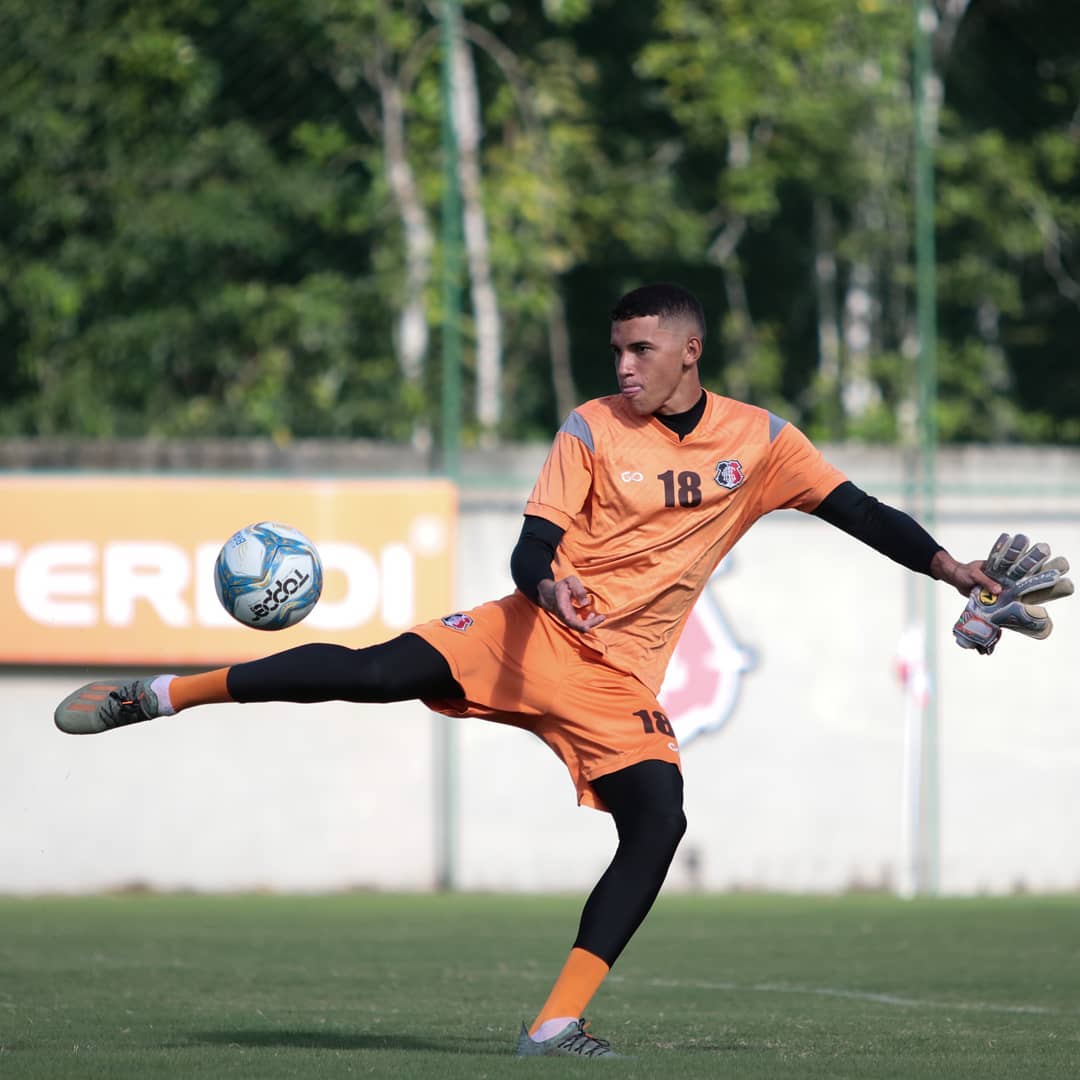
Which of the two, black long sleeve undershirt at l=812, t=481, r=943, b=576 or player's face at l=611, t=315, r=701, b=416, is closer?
player's face at l=611, t=315, r=701, b=416

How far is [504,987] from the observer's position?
31.7ft

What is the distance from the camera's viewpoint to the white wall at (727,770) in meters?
16.1

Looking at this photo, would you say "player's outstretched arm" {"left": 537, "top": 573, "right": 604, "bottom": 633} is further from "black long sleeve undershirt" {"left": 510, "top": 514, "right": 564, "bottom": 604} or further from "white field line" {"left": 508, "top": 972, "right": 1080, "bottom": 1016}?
"white field line" {"left": 508, "top": 972, "right": 1080, "bottom": 1016}

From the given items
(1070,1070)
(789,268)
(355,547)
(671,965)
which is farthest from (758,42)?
(1070,1070)

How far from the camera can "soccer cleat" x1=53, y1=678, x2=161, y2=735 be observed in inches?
274

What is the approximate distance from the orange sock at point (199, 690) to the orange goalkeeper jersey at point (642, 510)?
3.38ft

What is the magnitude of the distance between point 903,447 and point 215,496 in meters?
5.37

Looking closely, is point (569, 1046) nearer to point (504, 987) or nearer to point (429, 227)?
point (504, 987)

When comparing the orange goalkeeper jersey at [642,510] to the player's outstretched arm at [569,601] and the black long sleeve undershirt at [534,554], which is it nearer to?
the black long sleeve undershirt at [534,554]

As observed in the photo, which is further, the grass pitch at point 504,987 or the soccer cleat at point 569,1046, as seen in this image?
the grass pitch at point 504,987

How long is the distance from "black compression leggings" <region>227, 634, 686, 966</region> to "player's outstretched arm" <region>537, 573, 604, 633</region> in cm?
59

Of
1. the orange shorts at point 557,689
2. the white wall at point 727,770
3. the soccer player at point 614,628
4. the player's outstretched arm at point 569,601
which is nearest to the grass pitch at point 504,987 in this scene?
the white wall at point 727,770

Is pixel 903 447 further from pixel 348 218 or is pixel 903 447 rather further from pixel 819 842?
pixel 348 218

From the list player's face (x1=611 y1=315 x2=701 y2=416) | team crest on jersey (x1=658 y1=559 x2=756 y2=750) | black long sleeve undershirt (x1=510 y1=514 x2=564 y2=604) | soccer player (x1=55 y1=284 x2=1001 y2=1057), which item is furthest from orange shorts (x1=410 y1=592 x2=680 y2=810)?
team crest on jersey (x1=658 y1=559 x2=756 y2=750)
